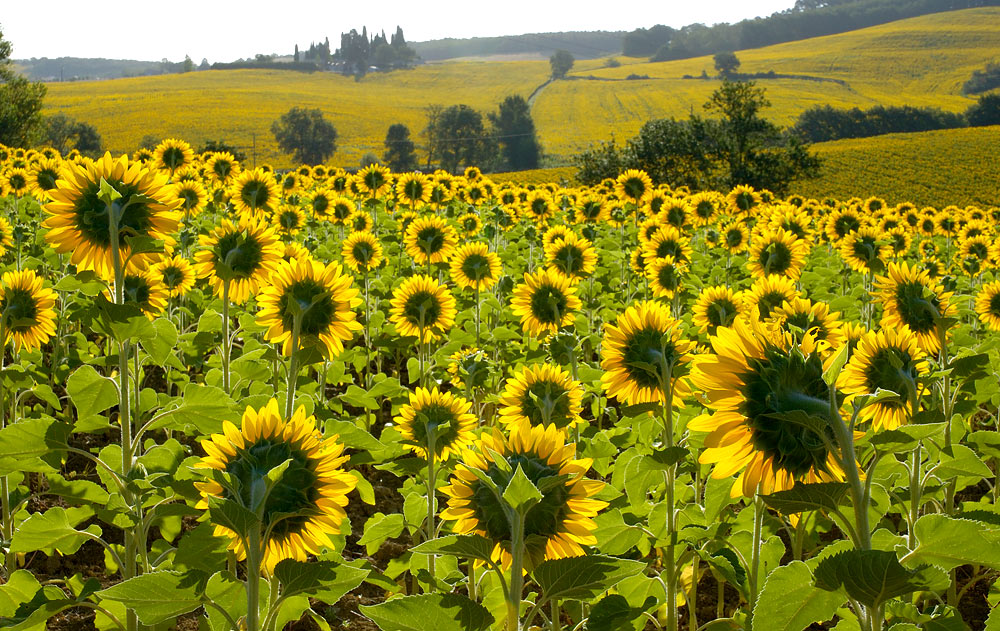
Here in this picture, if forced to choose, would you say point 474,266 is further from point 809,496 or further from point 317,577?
point 809,496

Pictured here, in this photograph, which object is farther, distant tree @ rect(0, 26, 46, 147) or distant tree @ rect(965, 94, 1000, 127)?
distant tree @ rect(965, 94, 1000, 127)

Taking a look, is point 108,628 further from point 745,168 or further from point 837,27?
point 837,27

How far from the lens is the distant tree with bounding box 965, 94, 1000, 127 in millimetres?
73750

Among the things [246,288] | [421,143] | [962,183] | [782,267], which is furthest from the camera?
[421,143]

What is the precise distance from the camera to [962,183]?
39062 millimetres

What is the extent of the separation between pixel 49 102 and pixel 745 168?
78.1 meters

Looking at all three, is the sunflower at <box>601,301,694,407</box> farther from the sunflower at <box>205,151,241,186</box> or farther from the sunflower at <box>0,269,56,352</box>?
the sunflower at <box>205,151,241,186</box>

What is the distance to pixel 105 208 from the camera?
88.3 inches

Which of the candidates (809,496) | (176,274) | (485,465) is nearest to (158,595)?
(485,465)

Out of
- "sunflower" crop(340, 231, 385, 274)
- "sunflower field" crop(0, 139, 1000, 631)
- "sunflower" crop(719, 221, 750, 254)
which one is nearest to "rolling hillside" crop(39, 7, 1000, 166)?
"sunflower" crop(719, 221, 750, 254)

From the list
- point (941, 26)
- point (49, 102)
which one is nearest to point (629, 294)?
point (49, 102)

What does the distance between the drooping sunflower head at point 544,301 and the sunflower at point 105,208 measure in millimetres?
2179

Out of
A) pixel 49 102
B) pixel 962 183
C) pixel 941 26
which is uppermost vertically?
pixel 941 26

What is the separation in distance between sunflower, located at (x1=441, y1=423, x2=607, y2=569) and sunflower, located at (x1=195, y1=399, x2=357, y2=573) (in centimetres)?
26
